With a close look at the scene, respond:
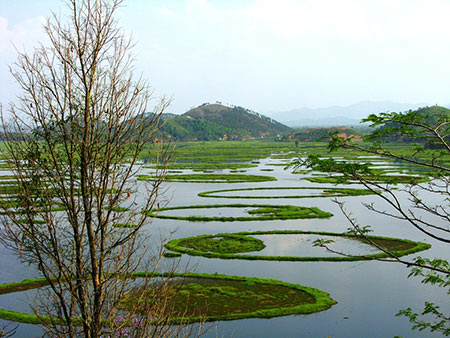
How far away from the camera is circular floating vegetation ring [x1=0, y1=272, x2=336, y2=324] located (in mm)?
17266

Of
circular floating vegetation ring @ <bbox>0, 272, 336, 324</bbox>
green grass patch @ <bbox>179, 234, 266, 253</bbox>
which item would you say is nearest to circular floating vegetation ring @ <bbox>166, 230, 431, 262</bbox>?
green grass patch @ <bbox>179, 234, 266, 253</bbox>

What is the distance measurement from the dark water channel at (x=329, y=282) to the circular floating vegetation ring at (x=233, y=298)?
0.45 m

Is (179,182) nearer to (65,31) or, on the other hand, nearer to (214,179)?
(214,179)

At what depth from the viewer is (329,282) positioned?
66.8 feet

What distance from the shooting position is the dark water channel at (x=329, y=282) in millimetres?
16031

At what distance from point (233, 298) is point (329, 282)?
15.9 ft

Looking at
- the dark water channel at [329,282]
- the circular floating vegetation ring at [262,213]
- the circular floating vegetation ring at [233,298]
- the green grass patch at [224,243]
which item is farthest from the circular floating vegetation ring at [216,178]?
the circular floating vegetation ring at [233,298]

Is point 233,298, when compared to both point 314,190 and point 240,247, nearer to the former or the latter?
point 240,247

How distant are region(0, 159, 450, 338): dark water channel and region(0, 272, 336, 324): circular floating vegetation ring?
1.49 feet

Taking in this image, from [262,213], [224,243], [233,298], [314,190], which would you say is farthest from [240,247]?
[314,190]

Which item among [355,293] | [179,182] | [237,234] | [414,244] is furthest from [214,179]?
[355,293]

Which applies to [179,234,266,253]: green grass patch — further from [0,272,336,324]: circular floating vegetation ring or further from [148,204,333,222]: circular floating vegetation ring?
[148,204,333,222]: circular floating vegetation ring

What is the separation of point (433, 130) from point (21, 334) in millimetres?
15619

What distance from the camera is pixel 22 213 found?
6875mm
